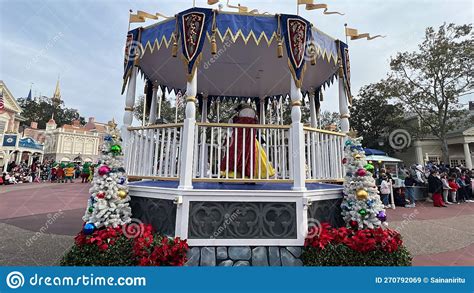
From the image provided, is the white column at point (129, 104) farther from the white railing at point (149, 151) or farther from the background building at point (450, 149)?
the background building at point (450, 149)

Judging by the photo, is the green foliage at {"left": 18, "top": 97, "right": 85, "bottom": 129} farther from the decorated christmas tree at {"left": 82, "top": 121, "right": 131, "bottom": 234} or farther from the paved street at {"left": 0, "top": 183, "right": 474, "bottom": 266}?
the decorated christmas tree at {"left": 82, "top": 121, "right": 131, "bottom": 234}

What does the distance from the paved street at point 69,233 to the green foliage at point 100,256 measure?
3.27 ft

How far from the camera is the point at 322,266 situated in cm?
323

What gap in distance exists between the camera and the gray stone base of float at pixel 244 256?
3395mm

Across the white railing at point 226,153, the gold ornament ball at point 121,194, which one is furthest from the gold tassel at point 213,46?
the gold ornament ball at point 121,194

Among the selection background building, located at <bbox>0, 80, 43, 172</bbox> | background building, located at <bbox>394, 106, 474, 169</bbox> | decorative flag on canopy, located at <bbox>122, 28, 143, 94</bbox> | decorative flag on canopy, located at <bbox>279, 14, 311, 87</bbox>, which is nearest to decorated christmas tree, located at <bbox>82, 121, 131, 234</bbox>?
decorative flag on canopy, located at <bbox>122, 28, 143, 94</bbox>

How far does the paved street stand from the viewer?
4145 mm

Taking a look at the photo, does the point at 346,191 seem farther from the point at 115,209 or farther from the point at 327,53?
the point at 115,209

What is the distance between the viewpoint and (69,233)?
5637mm

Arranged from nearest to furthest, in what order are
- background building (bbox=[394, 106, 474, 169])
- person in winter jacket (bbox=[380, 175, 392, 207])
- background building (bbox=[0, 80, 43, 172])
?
person in winter jacket (bbox=[380, 175, 392, 207]) < background building (bbox=[0, 80, 43, 172]) < background building (bbox=[394, 106, 474, 169])

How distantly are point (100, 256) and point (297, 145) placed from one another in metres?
3.18

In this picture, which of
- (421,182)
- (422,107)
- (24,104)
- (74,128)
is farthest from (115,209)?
(24,104)

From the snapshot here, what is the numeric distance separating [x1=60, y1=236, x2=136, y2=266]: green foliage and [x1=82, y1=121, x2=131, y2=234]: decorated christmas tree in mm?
254

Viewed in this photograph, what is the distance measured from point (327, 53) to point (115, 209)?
4565 mm
